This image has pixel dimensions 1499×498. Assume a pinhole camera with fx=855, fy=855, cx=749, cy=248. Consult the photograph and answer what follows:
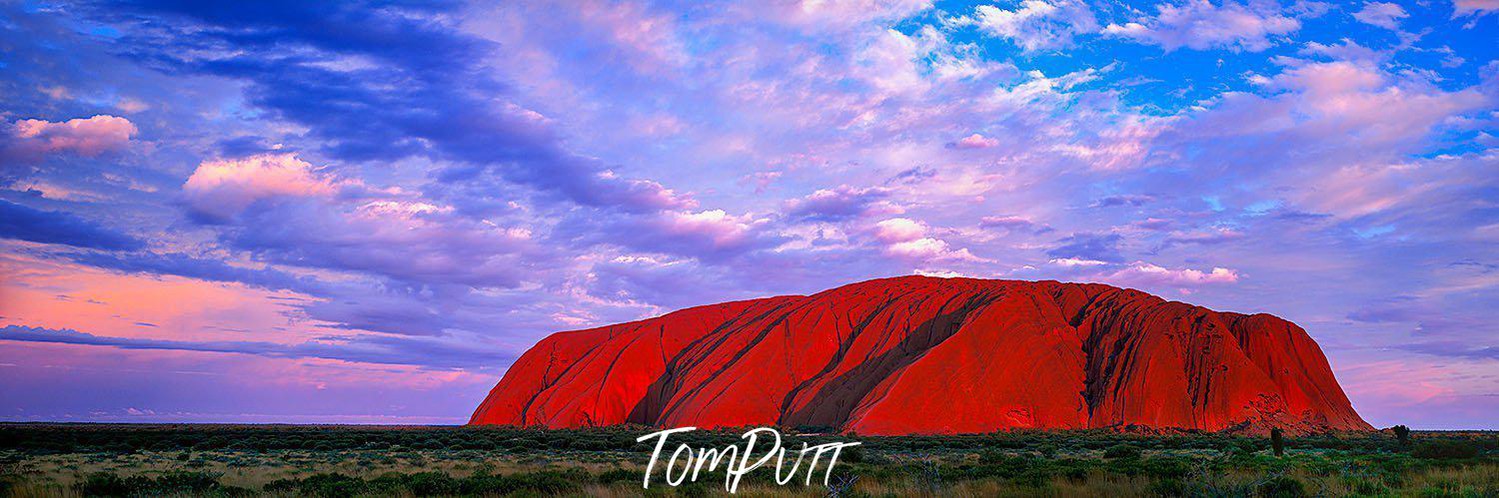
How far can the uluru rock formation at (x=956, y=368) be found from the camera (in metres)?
78.4

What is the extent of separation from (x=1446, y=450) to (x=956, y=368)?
5259cm

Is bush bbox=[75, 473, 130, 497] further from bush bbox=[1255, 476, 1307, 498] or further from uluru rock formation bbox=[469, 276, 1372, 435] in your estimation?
uluru rock formation bbox=[469, 276, 1372, 435]

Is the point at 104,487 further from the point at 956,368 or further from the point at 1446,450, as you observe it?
the point at 956,368

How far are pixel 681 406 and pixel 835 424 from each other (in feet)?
60.7

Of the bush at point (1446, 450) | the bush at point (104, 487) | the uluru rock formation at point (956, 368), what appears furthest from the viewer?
the uluru rock formation at point (956, 368)

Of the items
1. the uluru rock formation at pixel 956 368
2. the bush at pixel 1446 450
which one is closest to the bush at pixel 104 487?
the bush at pixel 1446 450

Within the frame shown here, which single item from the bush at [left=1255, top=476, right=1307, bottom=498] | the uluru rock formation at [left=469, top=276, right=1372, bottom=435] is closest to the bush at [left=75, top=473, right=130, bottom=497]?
the bush at [left=1255, top=476, right=1307, bottom=498]

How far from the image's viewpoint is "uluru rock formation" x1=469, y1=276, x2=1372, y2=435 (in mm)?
78375

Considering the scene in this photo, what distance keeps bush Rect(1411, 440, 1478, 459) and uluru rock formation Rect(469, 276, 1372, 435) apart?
4564 centimetres

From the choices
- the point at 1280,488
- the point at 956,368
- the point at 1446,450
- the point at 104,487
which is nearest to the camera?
the point at 1280,488

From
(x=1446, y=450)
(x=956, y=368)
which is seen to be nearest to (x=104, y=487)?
(x=1446, y=450)

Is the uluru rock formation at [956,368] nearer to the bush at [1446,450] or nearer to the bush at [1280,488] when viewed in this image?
the bush at [1446,450]

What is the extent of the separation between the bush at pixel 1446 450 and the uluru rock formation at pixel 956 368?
4564cm

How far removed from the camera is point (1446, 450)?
27.7 metres
